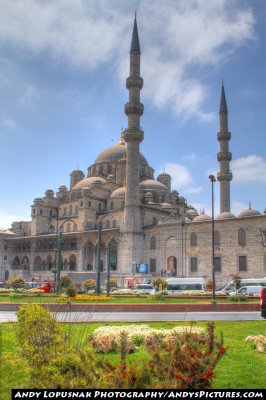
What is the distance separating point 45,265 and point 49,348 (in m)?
52.1

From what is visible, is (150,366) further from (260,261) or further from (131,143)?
(131,143)

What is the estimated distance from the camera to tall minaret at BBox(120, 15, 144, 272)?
1725 inches

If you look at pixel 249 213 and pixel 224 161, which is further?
pixel 224 161

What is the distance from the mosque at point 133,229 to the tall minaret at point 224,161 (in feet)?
0.35

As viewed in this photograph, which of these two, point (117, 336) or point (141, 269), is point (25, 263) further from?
point (117, 336)

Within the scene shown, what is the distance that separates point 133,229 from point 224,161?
12835 millimetres

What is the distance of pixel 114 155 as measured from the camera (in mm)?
63406

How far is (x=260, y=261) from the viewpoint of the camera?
38.5 meters

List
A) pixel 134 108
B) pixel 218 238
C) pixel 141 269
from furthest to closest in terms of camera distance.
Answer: pixel 134 108
pixel 141 269
pixel 218 238

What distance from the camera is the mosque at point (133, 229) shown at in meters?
40.2

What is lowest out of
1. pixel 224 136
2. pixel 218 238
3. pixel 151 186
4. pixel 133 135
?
pixel 218 238

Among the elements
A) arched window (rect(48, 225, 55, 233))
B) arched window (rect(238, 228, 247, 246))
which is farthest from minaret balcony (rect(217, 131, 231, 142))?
arched window (rect(48, 225, 55, 233))

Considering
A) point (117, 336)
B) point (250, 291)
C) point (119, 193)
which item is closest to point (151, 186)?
point (119, 193)
